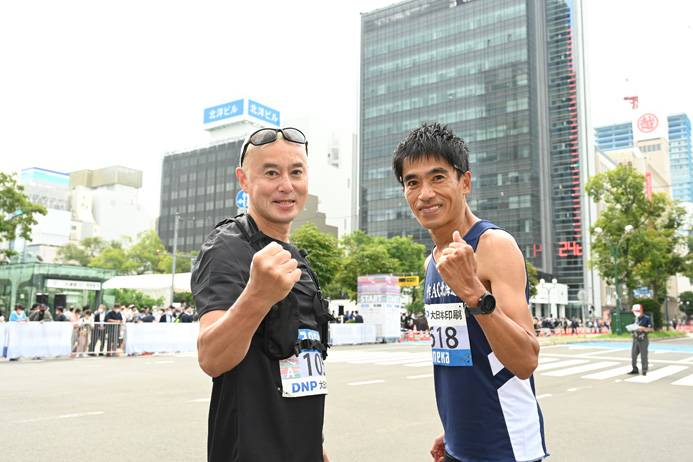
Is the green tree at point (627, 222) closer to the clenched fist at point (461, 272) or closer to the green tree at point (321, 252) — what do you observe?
the green tree at point (321, 252)

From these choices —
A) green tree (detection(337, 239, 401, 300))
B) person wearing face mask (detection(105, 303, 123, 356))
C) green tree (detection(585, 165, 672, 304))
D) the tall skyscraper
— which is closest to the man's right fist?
person wearing face mask (detection(105, 303, 123, 356))

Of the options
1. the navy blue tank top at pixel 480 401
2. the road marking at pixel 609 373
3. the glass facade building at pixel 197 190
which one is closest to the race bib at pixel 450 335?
the navy blue tank top at pixel 480 401

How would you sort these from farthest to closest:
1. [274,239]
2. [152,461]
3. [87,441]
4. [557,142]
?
[557,142], [87,441], [152,461], [274,239]

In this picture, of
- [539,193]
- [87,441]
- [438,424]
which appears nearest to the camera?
[87,441]

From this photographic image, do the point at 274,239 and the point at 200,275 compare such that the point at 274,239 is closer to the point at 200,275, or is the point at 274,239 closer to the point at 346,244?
the point at 200,275

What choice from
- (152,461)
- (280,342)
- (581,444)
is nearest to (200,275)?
(280,342)

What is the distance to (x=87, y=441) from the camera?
5.93m

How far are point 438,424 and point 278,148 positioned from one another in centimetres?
599

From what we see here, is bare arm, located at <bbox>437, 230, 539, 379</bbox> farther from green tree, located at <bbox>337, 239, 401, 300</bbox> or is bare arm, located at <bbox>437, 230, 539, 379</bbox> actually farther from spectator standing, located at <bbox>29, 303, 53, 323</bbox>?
green tree, located at <bbox>337, 239, 401, 300</bbox>

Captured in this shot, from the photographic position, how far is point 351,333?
27.0 metres

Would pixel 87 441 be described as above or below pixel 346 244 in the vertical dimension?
below

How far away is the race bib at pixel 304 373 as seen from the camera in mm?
1828

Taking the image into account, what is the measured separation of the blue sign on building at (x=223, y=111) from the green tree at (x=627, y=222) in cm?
8231

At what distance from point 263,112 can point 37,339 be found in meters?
98.8
